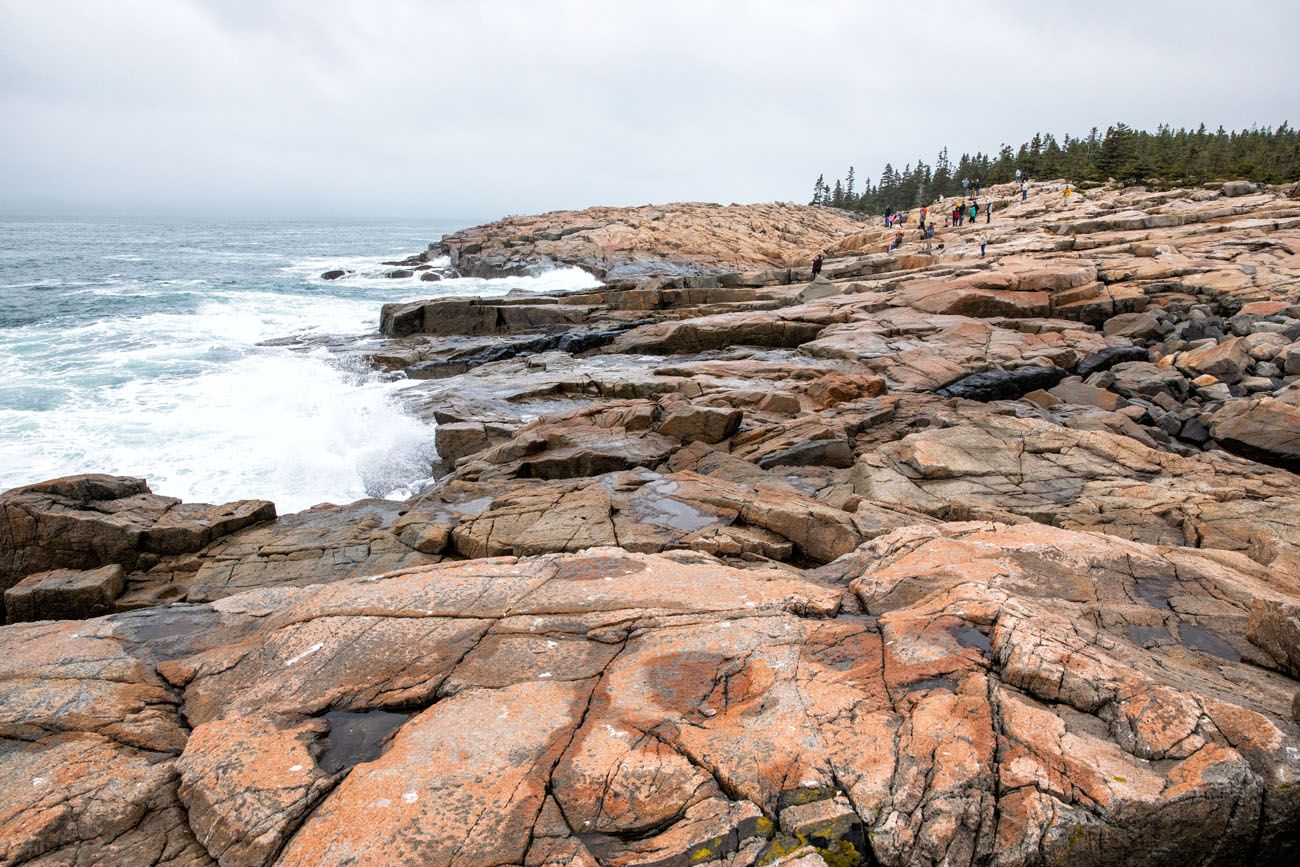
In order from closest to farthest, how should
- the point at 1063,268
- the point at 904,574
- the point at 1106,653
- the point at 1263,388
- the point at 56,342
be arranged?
the point at 1106,653
the point at 904,574
the point at 1263,388
the point at 1063,268
the point at 56,342

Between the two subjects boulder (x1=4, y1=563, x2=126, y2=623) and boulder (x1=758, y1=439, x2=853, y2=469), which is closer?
boulder (x1=4, y1=563, x2=126, y2=623)

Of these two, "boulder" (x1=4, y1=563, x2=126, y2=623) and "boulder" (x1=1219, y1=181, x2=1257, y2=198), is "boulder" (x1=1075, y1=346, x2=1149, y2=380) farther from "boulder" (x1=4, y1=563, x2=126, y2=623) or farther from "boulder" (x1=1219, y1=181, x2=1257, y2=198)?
"boulder" (x1=1219, y1=181, x2=1257, y2=198)

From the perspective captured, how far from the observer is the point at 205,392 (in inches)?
941

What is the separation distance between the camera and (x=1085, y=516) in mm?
10727

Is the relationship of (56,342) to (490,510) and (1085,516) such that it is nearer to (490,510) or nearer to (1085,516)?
(490,510)

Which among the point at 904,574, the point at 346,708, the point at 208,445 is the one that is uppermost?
the point at 904,574

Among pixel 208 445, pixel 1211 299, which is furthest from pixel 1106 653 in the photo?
pixel 1211 299

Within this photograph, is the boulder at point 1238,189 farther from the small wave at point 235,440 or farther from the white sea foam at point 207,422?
the small wave at point 235,440

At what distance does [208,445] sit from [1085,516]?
20.9 m

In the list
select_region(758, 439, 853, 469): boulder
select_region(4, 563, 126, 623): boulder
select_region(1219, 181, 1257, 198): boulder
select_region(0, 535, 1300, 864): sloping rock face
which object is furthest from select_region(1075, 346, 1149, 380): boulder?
select_region(1219, 181, 1257, 198): boulder

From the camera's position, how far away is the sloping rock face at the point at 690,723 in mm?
4062

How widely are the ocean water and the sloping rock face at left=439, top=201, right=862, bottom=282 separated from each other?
417 centimetres

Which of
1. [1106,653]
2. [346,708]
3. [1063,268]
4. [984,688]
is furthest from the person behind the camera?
[1063,268]

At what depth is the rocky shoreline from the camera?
416 cm
